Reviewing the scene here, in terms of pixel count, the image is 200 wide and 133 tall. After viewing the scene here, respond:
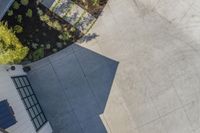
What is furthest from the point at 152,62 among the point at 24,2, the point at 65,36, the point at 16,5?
the point at 16,5

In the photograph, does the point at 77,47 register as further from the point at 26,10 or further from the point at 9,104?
the point at 9,104

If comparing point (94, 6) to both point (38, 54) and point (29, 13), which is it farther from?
point (38, 54)

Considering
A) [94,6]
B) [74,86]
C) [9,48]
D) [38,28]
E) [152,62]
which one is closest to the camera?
[9,48]

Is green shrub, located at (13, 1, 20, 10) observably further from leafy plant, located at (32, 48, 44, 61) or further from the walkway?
the walkway

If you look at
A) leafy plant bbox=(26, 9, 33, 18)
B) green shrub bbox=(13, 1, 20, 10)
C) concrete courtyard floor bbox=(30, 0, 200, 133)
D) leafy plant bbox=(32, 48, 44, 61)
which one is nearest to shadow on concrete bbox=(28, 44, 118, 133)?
leafy plant bbox=(32, 48, 44, 61)

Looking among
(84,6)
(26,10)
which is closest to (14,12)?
(26,10)

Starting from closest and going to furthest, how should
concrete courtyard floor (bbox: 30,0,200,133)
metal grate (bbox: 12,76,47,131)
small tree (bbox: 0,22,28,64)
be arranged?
small tree (bbox: 0,22,28,64) → metal grate (bbox: 12,76,47,131) → concrete courtyard floor (bbox: 30,0,200,133)
